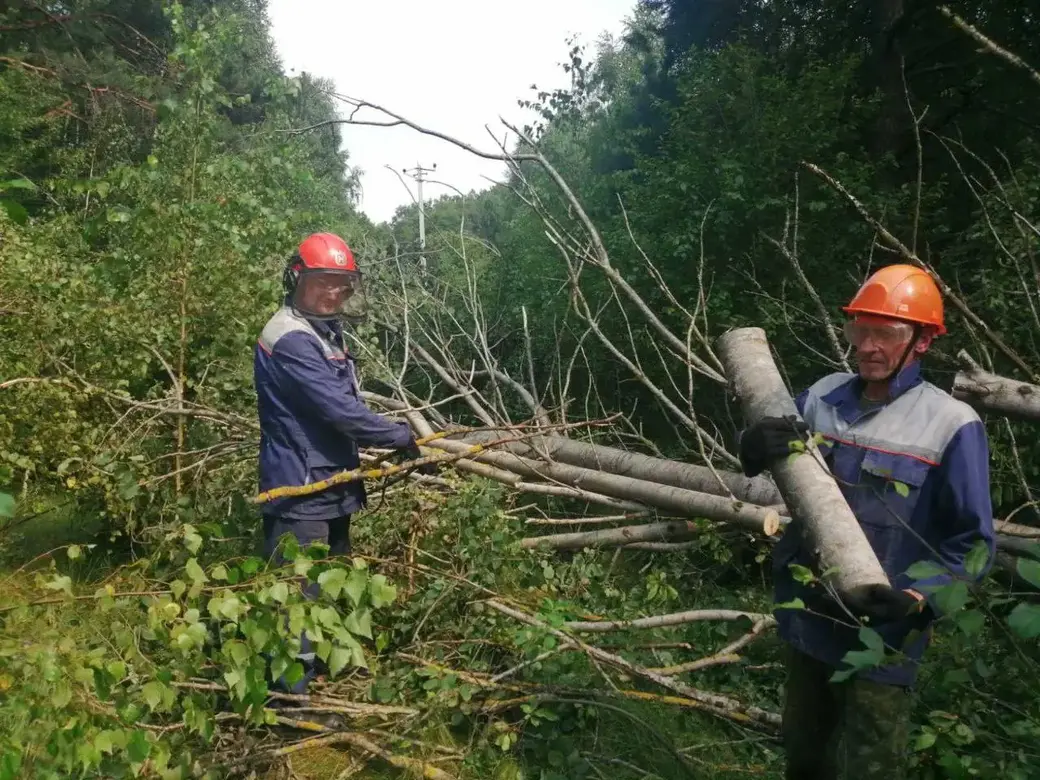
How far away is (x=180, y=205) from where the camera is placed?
527cm

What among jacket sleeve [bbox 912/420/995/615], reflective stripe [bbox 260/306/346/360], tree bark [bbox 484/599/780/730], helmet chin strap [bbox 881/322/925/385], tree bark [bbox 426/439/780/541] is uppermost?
reflective stripe [bbox 260/306/346/360]

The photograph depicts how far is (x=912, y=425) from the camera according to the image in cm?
223

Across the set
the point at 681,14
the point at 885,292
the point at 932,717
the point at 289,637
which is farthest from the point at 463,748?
the point at 681,14

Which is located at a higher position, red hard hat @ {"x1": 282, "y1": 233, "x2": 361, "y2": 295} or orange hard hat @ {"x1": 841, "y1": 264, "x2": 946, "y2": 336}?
red hard hat @ {"x1": 282, "y1": 233, "x2": 361, "y2": 295}

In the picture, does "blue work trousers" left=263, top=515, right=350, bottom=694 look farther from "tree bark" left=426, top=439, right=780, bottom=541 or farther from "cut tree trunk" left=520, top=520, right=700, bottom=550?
"cut tree trunk" left=520, top=520, right=700, bottom=550

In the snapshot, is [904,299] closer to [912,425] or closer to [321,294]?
Answer: [912,425]

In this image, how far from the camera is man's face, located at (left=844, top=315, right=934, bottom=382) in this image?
7.67ft

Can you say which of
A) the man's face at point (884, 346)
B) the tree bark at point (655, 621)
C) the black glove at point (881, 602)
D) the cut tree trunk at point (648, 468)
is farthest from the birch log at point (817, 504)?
the cut tree trunk at point (648, 468)

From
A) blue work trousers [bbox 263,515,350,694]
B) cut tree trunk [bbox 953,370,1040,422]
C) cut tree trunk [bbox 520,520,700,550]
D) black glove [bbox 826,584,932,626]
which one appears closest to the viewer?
black glove [bbox 826,584,932,626]

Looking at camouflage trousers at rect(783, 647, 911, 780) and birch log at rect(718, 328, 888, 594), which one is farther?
camouflage trousers at rect(783, 647, 911, 780)

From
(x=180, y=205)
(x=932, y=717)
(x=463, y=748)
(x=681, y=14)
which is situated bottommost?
(x=463, y=748)

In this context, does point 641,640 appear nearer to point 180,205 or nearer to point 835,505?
point 835,505

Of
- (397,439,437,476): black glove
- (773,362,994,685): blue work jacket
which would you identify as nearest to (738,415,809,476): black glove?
(773,362,994,685): blue work jacket

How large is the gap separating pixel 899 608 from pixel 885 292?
37.7 inches
